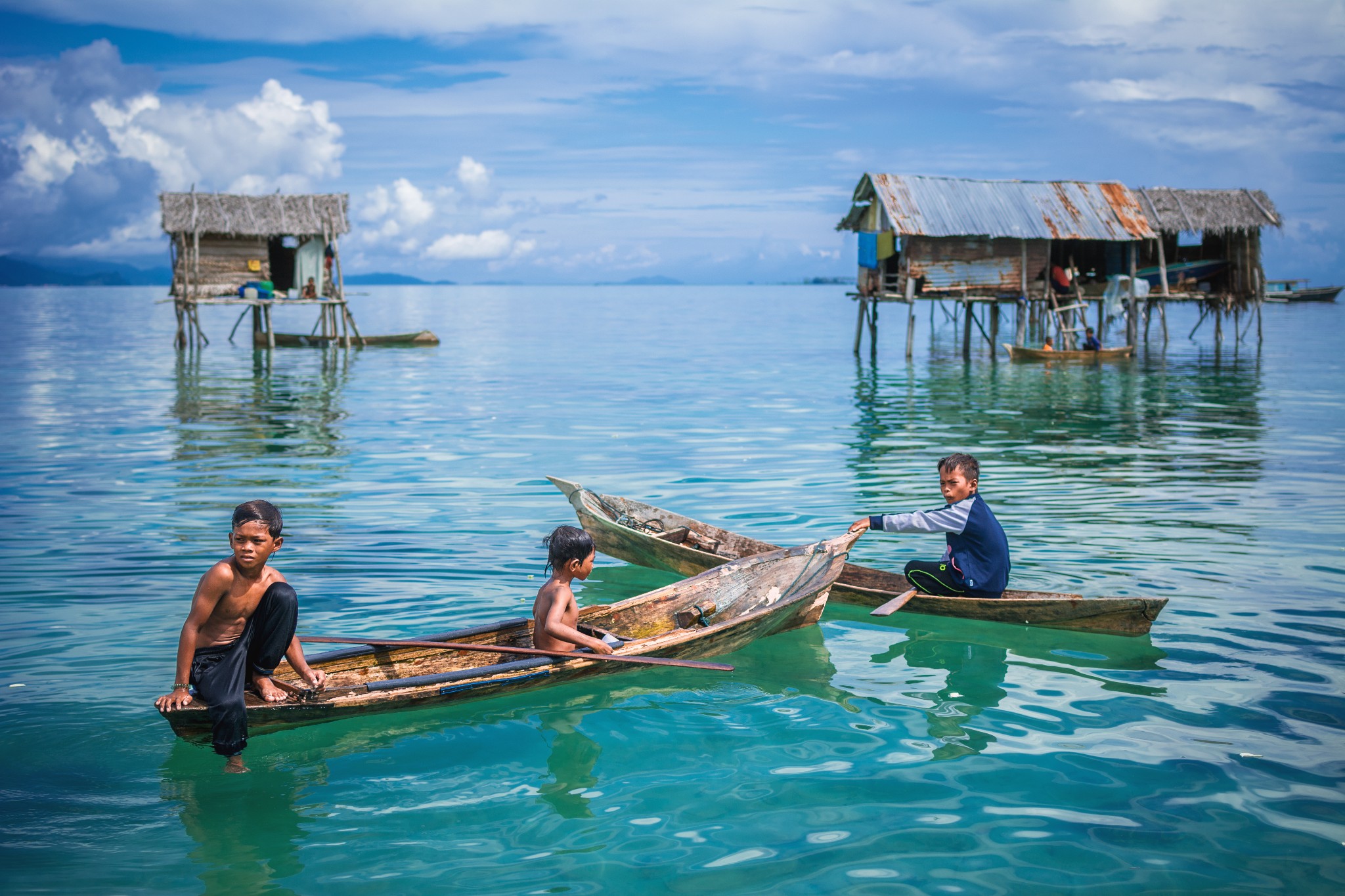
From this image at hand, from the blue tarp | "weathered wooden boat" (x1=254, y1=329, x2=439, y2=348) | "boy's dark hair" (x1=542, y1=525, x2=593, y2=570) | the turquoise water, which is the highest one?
the blue tarp

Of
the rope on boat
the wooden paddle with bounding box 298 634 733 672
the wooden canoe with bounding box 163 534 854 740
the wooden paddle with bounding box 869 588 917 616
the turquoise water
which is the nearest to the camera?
the turquoise water

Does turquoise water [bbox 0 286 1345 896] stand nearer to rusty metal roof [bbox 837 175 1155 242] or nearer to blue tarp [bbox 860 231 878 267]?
rusty metal roof [bbox 837 175 1155 242]

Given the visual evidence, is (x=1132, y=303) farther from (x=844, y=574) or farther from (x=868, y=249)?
(x=844, y=574)

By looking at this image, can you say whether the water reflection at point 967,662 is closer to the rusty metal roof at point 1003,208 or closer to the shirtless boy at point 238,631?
the shirtless boy at point 238,631

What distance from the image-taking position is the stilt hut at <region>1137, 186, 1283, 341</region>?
31578mm

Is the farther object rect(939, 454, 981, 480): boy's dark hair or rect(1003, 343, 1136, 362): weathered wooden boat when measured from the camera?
rect(1003, 343, 1136, 362): weathered wooden boat

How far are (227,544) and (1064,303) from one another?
28.5 meters

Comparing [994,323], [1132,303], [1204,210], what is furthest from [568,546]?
[1204,210]

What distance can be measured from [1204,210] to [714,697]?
31.1m

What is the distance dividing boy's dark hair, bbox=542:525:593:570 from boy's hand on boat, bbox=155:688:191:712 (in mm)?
1997

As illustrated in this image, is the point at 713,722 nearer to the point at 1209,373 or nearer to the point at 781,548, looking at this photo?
the point at 781,548

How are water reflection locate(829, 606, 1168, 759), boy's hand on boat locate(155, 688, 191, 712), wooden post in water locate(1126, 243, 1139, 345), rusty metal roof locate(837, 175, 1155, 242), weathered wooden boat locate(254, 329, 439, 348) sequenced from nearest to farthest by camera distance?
boy's hand on boat locate(155, 688, 191, 712), water reflection locate(829, 606, 1168, 759), rusty metal roof locate(837, 175, 1155, 242), wooden post in water locate(1126, 243, 1139, 345), weathered wooden boat locate(254, 329, 439, 348)

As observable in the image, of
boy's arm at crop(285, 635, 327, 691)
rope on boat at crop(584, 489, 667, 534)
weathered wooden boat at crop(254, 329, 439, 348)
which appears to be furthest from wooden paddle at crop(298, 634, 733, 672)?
weathered wooden boat at crop(254, 329, 439, 348)

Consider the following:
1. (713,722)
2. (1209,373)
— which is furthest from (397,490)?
(1209,373)
